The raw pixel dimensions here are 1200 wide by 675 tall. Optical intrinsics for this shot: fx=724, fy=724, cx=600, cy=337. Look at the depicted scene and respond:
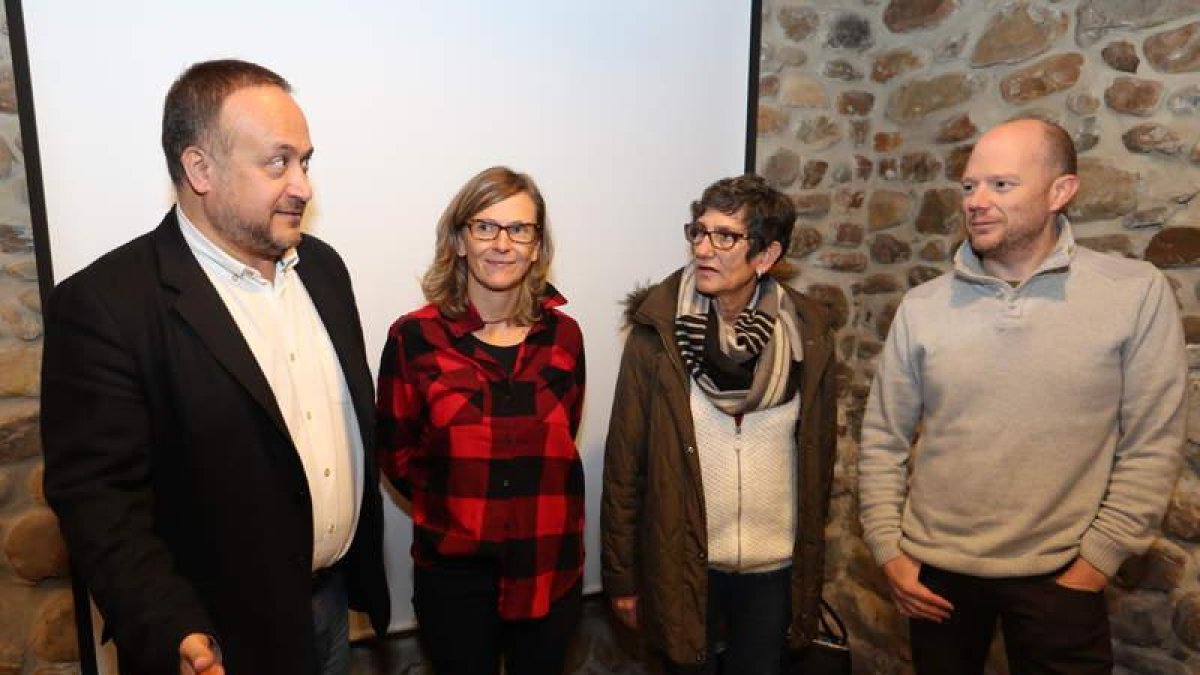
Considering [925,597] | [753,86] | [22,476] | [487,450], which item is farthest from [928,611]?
[22,476]

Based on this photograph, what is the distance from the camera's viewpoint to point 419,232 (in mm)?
2148

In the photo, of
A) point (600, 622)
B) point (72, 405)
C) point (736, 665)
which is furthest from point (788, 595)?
point (72, 405)

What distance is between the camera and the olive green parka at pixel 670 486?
1.84 metres

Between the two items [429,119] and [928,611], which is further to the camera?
[429,119]

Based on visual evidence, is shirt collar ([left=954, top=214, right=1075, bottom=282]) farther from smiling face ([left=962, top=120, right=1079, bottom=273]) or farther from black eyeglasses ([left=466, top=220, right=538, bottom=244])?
black eyeglasses ([left=466, top=220, right=538, bottom=244])

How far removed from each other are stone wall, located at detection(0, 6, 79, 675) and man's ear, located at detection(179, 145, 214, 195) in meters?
0.76

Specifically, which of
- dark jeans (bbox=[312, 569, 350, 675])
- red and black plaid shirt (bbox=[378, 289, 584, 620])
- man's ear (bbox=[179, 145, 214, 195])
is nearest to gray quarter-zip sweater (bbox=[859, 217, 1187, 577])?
red and black plaid shirt (bbox=[378, 289, 584, 620])

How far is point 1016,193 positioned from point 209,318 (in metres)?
1.69

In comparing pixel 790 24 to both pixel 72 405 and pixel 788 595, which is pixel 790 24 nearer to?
pixel 788 595

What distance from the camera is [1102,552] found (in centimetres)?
159

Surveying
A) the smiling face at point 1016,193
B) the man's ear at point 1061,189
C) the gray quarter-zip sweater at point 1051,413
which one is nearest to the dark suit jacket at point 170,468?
the gray quarter-zip sweater at point 1051,413

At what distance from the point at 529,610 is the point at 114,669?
1155mm

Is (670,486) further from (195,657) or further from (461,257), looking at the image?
(195,657)

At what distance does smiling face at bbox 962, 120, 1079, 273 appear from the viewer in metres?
1.62
